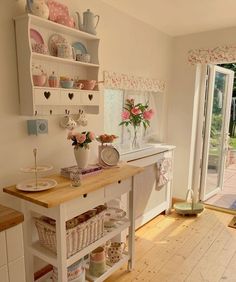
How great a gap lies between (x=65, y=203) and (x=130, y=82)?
1581mm

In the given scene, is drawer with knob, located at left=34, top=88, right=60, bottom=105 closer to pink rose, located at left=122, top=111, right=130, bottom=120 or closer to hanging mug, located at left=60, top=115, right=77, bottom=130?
hanging mug, located at left=60, top=115, right=77, bottom=130

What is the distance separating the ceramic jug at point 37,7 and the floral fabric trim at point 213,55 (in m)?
2.09

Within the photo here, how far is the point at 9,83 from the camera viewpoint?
1.68 metres

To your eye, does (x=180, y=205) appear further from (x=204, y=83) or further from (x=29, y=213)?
(x=29, y=213)

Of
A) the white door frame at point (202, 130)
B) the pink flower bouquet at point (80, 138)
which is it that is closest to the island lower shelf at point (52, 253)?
the pink flower bouquet at point (80, 138)

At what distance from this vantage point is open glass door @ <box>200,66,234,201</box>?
11.3ft

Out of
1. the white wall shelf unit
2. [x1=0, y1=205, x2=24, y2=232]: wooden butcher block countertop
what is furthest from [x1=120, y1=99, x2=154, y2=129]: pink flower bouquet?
[x1=0, y1=205, x2=24, y2=232]: wooden butcher block countertop

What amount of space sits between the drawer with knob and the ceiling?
42.0 inches

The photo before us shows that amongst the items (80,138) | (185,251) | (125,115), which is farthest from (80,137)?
(185,251)

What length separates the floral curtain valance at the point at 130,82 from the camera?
2422 mm

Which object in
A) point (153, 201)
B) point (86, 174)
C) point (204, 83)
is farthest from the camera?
point (204, 83)

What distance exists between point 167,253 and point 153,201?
2.14 ft

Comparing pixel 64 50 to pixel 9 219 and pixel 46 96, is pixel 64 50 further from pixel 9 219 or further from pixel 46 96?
pixel 9 219

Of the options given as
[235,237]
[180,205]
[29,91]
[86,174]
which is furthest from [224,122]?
[29,91]
